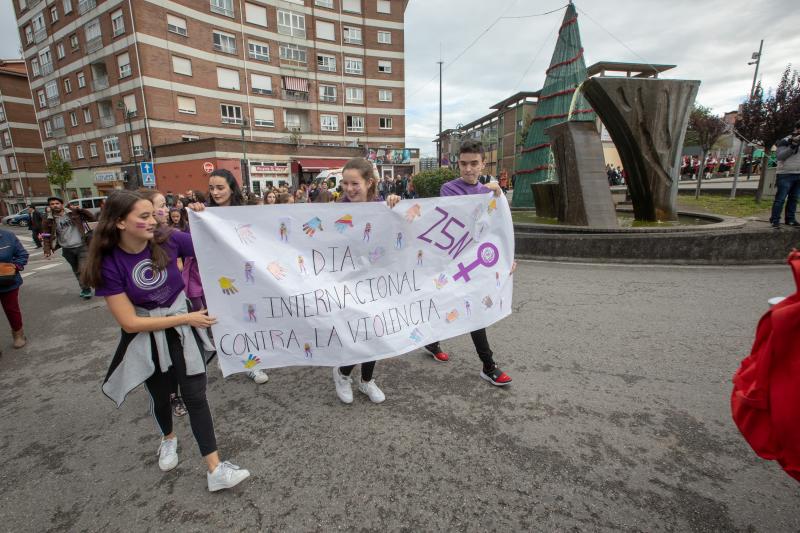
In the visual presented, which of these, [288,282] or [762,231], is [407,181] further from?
[288,282]

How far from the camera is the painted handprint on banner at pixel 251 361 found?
2.66m

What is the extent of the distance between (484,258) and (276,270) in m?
1.75

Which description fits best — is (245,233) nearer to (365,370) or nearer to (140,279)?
(140,279)

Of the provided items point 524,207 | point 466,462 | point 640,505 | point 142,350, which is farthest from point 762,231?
point 524,207

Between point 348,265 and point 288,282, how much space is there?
0.48 meters

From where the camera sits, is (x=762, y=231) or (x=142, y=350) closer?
(x=142, y=350)

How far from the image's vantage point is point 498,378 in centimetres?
324

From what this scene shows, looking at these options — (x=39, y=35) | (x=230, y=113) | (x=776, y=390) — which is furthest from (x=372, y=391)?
(x=39, y=35)

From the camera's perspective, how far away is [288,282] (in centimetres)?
275

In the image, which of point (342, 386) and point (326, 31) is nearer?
point (342, 386)

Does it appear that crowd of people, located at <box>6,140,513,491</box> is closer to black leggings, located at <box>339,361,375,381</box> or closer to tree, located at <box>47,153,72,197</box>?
black leggings, located at <box>339,361,375,381</box>

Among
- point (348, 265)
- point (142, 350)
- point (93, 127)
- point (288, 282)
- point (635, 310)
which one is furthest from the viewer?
point (93, 127)

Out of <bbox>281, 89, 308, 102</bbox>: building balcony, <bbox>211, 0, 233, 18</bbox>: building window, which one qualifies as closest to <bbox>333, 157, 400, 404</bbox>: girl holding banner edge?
<bbox>281, 89, 308, 102</bbox>: building balcony

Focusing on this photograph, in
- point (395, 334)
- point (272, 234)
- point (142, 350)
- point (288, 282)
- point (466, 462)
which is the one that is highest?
point (272, 234)
